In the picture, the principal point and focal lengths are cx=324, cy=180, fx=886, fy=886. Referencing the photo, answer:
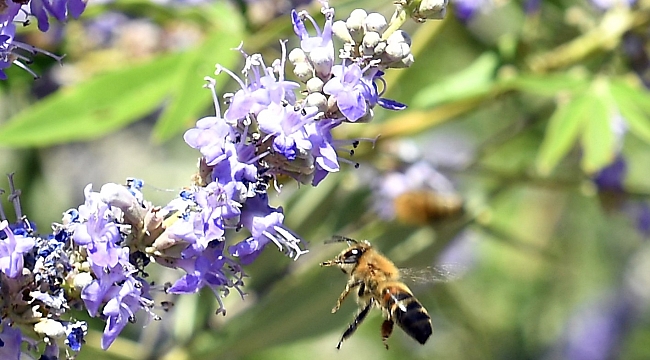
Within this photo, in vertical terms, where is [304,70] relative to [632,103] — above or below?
above

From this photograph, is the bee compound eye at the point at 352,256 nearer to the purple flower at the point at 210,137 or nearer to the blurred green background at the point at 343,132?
the blurred green background at the point at 343,132

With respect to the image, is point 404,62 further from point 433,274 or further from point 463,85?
point 463,85

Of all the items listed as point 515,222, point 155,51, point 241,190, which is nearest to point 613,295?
point 515,222

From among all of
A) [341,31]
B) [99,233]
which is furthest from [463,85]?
[99,233]

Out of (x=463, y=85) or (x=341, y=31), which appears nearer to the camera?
(x=341, y=31)

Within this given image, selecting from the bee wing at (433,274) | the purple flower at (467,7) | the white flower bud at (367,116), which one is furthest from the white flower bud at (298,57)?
the purple flower at (467,7)

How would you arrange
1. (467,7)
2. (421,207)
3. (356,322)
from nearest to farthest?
(356,322)
(467,7)
(421,207)

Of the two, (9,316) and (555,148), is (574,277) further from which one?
(9,316)

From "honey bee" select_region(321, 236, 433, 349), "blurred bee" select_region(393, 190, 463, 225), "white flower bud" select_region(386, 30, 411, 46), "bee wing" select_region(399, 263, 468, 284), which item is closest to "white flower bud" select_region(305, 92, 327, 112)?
"white flower bud" select_region(386, 30, 411, 46)
